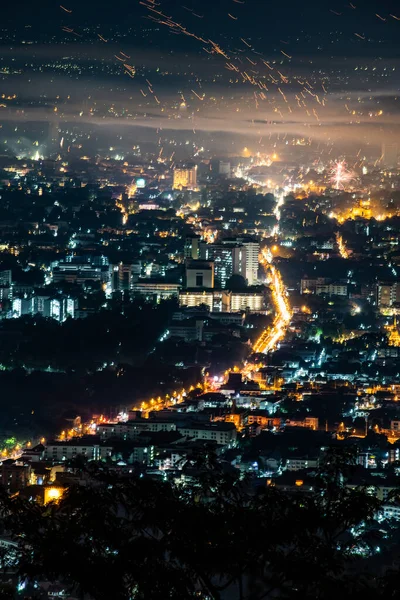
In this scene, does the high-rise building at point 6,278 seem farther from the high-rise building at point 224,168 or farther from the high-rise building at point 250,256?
the high-rise building at point 224,168

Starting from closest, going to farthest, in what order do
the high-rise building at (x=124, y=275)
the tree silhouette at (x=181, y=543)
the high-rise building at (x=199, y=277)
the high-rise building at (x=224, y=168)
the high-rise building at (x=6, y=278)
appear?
the tree silhouette at (x=181, y=543), the high-rise building at (x=6, y=278), the high-rise building at (x=199, y=277), the high-rise building at (x=124, y=275), the high-rise building at (x=224, y=168)

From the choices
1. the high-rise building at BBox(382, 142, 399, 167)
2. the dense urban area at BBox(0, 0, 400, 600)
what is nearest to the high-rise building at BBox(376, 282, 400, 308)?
the dense urban area at BBox(0, 0, 400, 600)

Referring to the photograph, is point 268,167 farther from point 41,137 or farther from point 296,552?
point 296,552

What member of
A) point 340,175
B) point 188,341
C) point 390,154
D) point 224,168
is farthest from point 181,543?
point 224,168

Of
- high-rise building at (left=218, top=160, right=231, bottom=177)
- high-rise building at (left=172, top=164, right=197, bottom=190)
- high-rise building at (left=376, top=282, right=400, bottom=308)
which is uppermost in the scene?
high-rise building at (left=218, top=160, right=231, bottom=177)

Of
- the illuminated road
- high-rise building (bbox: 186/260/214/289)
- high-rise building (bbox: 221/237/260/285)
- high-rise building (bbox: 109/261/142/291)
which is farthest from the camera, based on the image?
high-rise building (bbox: 221/237/260/285)

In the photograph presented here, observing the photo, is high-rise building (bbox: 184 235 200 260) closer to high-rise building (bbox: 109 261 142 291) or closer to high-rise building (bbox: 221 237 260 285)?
high-rise building (bbox: 221 237 260 285)

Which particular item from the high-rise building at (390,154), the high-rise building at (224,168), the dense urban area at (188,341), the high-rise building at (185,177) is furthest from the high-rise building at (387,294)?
the high-rise building at (224,168)
